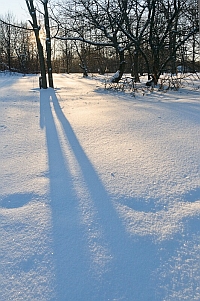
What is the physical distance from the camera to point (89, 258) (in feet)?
3.33

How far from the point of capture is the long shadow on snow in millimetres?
870

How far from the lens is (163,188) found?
1.55 m

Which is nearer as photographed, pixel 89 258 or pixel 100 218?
pixel 89 258

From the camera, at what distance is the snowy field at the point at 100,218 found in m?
0.90

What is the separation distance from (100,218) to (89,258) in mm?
289

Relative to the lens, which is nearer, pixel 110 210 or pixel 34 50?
pixel 110 210

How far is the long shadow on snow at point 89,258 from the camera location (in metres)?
0.87

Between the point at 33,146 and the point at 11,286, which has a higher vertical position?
the point at 33,146

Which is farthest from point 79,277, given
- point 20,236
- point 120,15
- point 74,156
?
point 120,15

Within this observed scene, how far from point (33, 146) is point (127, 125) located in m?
1.30

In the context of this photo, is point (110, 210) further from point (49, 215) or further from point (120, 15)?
point (120, 15)

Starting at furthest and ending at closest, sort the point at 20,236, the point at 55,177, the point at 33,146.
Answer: the point at 33,146, the point at 55,177, the point at 20,236

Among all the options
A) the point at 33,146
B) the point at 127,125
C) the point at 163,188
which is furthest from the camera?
the point at 127,125

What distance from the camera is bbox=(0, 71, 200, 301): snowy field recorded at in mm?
901
